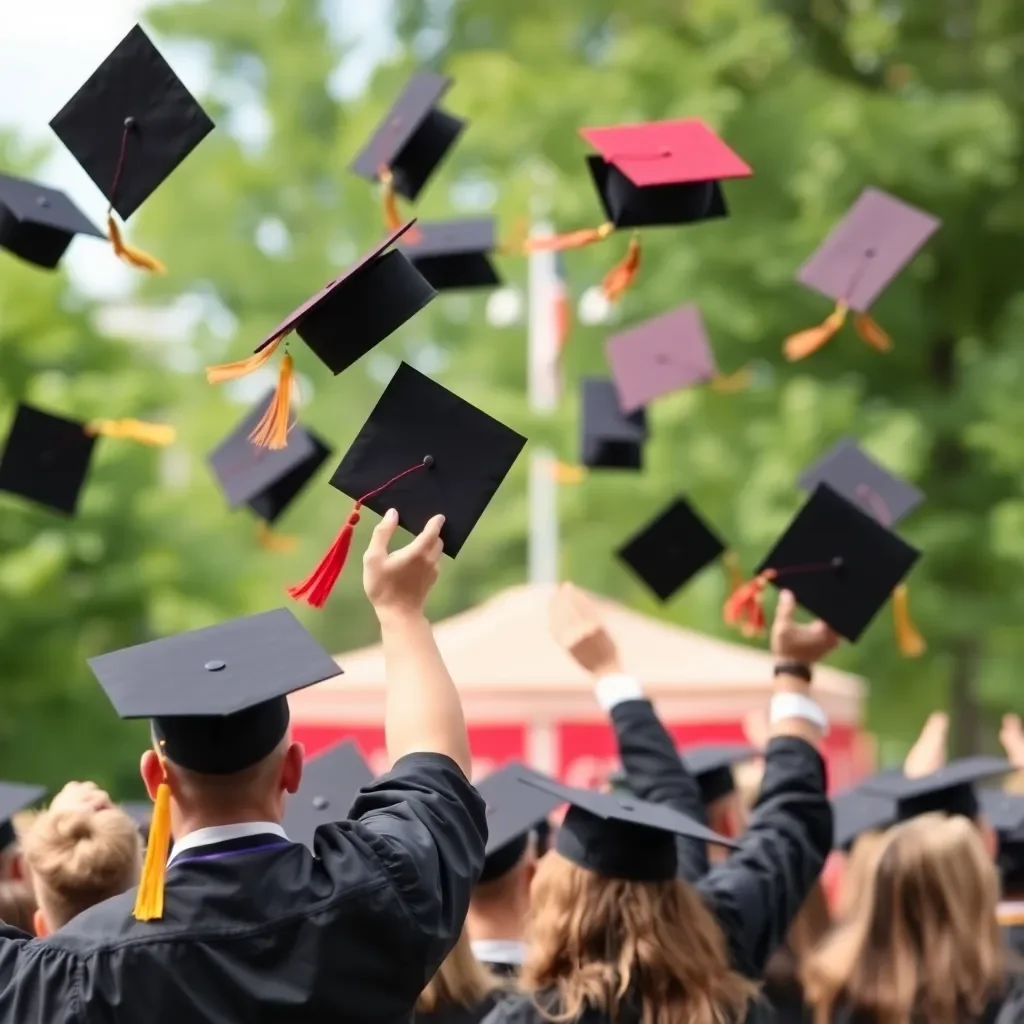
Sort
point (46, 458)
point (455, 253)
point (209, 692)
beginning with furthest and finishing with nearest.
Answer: point (455, 253) → point (46, 458) → point (209, 692)

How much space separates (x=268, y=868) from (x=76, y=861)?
89cm

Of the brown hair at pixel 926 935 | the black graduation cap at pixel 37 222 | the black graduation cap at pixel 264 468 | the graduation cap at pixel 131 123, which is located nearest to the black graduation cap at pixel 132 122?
the graduation cap at pixel 131 123

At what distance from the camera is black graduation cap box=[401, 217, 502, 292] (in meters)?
4.87

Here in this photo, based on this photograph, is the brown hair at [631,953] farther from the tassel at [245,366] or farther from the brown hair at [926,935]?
the tassel at [245,366]

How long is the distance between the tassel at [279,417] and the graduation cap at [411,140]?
7.59ft

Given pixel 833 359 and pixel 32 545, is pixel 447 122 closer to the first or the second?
pixel 833 359

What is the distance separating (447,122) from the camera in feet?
16.3

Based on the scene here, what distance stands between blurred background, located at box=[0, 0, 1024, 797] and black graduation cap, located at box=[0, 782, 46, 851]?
5.08m

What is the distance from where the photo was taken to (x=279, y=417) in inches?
100

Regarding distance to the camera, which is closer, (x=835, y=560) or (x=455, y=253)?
(x=835, y=560)

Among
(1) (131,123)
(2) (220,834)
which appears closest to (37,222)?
(1) (131,123)

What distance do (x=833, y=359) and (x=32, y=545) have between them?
581cm

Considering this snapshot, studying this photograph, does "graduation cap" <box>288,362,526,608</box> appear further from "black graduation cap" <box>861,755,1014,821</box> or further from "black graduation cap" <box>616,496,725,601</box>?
"black graduation cap" <box>616,496,725,601</box>

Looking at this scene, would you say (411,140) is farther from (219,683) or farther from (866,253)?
(219,683)
